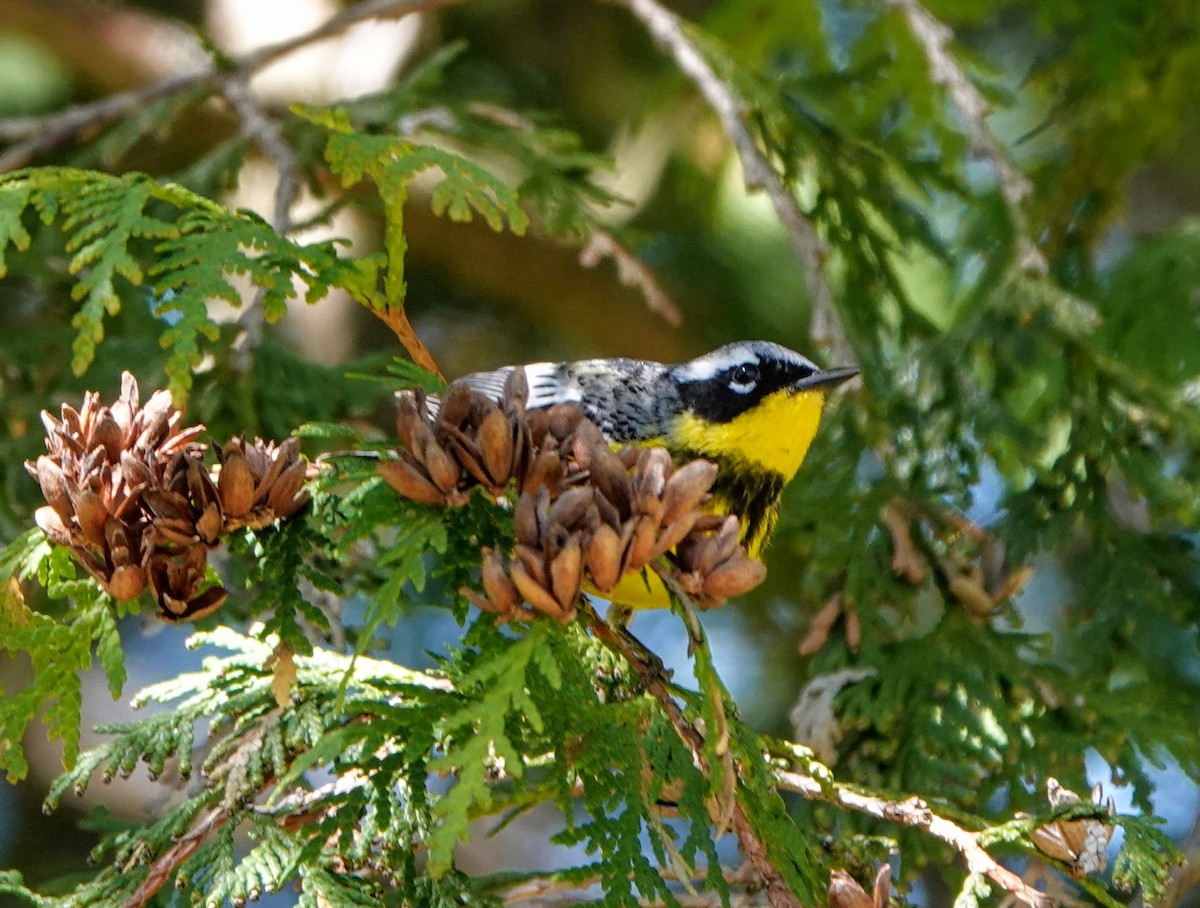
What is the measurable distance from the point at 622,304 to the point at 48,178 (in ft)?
9.98

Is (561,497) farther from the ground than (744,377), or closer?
farther from the ground

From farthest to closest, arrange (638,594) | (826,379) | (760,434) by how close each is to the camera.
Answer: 1. (760,434)
2. (826,379)
3. (638,594)

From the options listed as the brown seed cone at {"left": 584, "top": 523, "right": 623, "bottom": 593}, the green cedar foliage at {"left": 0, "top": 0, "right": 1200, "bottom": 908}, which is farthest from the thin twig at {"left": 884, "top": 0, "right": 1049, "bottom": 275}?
the brown seed cone at {"left": 584, "top": 523, "right": 623, "bottom": 593}

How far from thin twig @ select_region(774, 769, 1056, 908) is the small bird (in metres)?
0.74

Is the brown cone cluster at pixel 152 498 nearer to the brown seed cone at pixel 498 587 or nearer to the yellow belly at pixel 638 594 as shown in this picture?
the brown seed cone at pixel 498 587

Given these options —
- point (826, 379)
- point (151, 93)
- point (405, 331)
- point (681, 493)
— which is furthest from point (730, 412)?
point (151, 93)

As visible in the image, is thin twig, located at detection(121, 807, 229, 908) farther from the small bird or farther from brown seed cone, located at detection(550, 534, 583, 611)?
the small bird

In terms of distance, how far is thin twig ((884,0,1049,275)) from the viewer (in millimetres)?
2480

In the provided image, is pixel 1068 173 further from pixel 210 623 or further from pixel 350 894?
pixel 350 894

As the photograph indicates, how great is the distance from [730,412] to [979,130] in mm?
710

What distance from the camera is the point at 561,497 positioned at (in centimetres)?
131

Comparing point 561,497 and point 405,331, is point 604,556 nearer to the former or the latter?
point 561,497

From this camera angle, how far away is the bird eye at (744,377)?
247cm

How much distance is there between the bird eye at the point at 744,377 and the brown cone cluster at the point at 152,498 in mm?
1153
